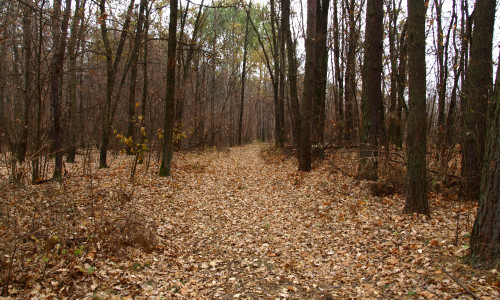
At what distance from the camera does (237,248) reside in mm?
5305

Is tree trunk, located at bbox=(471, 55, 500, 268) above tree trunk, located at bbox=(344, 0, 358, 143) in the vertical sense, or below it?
below

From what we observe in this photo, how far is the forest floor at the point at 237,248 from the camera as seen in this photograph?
3.70m

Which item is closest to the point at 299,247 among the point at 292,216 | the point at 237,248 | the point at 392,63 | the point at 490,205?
the point at 237,248

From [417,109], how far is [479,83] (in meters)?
1.44

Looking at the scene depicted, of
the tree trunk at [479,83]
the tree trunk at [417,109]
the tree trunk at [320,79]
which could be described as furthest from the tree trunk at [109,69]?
the tree trunk at [479,83]

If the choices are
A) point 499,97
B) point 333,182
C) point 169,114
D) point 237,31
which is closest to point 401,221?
point 499,97

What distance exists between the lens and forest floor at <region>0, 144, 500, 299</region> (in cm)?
370

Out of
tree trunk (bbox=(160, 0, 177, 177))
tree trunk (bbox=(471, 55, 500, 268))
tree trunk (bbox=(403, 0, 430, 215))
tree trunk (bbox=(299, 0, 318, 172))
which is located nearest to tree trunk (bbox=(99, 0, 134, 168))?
tree trunk (bbox=(160, 0, 177, 177))

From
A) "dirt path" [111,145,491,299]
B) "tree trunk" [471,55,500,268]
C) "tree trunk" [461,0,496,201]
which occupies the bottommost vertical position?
"dirt path" [111,145,491,299]

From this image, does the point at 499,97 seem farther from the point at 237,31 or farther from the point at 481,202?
the point at 237,31

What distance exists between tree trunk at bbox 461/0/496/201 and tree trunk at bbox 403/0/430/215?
0.82 m

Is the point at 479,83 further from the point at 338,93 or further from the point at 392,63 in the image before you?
the point at 338,93

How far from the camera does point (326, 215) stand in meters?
6.55

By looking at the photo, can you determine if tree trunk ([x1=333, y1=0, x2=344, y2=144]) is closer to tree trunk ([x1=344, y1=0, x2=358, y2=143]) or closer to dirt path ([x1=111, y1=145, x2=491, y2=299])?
tree trunk ([x1=344, y1=0, x2=358, y2=143])
